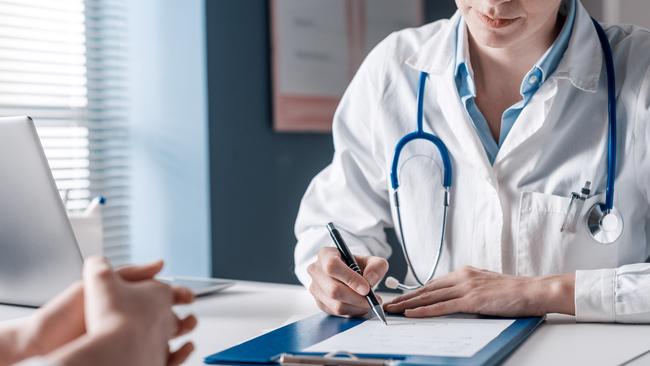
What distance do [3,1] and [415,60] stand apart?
1383mm

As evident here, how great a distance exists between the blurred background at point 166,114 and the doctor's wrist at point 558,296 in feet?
5.31

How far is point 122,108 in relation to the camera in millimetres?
2693

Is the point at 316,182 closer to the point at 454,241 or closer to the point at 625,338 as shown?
the point at 454,241

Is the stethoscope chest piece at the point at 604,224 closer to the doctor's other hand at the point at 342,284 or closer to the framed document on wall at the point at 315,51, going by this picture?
the doctor's other hand at the point at 342,284

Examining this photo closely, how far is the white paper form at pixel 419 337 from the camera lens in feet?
3.06

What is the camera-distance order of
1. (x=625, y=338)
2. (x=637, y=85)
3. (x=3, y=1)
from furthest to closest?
(x=3, y=1) < (x=637, y=85) < (x=625, y=338)

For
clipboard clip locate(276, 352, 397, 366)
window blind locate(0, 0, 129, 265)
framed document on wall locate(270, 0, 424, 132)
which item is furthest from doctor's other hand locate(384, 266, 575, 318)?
framed document on wall locate(270, 0, 424, 132)

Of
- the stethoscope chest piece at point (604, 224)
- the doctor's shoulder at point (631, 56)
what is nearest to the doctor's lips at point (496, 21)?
the doctor's shoulder at point (631, 56)

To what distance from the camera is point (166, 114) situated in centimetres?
268

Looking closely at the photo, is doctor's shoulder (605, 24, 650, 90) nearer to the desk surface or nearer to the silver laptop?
the desk surface

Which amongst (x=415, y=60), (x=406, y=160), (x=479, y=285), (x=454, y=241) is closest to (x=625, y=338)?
(x=479, y=285)

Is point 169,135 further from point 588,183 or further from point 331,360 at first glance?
point 331,360

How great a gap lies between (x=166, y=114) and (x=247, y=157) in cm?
31

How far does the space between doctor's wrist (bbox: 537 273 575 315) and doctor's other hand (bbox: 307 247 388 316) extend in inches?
8.9
